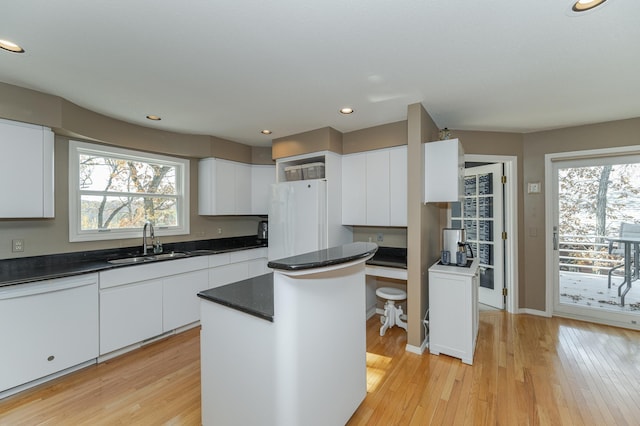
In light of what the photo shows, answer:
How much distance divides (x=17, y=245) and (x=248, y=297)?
98.7 inches

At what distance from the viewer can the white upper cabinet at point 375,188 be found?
317 cm

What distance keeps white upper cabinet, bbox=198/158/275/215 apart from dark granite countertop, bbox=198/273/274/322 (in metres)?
2.33

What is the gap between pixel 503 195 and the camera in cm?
379

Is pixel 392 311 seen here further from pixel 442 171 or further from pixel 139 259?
pixel 139 259

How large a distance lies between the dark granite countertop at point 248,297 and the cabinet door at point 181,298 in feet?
5.32

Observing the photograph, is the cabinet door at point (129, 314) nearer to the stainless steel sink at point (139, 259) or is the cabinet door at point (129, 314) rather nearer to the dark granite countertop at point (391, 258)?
the stainless steel sink at point (139, 259)

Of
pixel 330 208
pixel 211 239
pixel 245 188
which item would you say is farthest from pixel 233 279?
Result: pixel 330 208

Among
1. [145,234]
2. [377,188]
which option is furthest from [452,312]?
[145,234]

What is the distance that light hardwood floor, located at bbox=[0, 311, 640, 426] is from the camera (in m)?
1.89

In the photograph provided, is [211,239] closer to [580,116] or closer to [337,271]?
[337,271]

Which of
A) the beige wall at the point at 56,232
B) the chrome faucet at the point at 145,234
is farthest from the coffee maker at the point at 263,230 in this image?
the beige wall at the point at 56,232

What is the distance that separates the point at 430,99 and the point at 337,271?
6.49 ft

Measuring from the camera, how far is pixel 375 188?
3352mm

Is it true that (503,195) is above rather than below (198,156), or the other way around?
below
